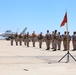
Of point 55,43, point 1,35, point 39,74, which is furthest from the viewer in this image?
point 1,35

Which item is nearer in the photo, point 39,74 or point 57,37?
point 39,74

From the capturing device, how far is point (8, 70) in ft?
43.2

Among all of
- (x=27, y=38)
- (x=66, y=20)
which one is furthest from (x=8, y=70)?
(x=27, y=38)

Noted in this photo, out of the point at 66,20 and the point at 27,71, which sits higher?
the point at 66,20

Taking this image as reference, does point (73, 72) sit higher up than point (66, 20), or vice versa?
point (66, 20)

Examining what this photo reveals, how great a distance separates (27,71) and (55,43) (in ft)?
57.9

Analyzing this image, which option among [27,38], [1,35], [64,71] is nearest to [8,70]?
[64,71]

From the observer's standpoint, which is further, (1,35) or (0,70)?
(1,35)

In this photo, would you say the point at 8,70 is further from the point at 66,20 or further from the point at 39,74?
the point at 66,20

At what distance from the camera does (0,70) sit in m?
13.1

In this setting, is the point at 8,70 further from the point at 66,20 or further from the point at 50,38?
the point at 50,38

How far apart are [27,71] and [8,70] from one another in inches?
31.6

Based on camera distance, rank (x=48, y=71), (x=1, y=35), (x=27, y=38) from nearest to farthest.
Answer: (x=48, y=71), (x=27, y=38), (x=1, y=35)

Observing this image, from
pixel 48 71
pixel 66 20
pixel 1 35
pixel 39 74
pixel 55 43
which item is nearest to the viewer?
pixel 39 74
